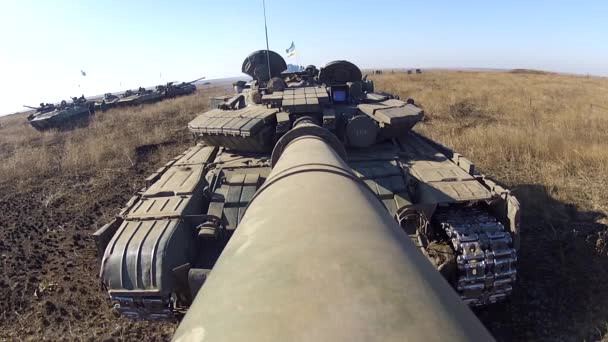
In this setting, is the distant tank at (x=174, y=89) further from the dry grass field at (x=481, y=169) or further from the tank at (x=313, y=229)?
the tank at (x=313, y=229)

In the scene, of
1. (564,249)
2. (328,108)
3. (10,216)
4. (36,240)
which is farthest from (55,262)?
(564,249)

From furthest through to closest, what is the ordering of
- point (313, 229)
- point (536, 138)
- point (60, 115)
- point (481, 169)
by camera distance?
point (60, 115) → point (536, 138) → point (481, 169) → point (313, 229)

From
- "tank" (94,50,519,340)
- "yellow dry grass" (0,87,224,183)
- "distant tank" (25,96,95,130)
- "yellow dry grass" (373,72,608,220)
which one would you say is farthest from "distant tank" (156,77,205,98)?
"tank" (94,50,519,340)

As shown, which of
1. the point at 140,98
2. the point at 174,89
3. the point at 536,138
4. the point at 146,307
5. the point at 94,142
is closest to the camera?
the point at 146,307

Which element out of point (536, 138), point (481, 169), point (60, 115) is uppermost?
point (60, 115)

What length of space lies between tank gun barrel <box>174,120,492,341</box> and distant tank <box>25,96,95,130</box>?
25.5m

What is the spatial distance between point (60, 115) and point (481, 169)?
22.8 metres

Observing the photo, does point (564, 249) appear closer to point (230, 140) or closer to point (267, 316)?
point (230, 140)

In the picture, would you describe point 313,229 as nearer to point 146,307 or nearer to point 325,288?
point 325,288

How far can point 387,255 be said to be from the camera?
130 centimetres

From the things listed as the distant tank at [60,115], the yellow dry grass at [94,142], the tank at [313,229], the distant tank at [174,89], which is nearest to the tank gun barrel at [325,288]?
the tank at [313,229]

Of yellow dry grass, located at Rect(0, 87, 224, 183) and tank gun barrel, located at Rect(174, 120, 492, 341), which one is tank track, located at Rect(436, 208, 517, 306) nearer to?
tank gun barrel, located at Rect(174, 120, 492, 341)

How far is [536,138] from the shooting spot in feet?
39.1

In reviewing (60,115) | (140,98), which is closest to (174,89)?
(140,98)
